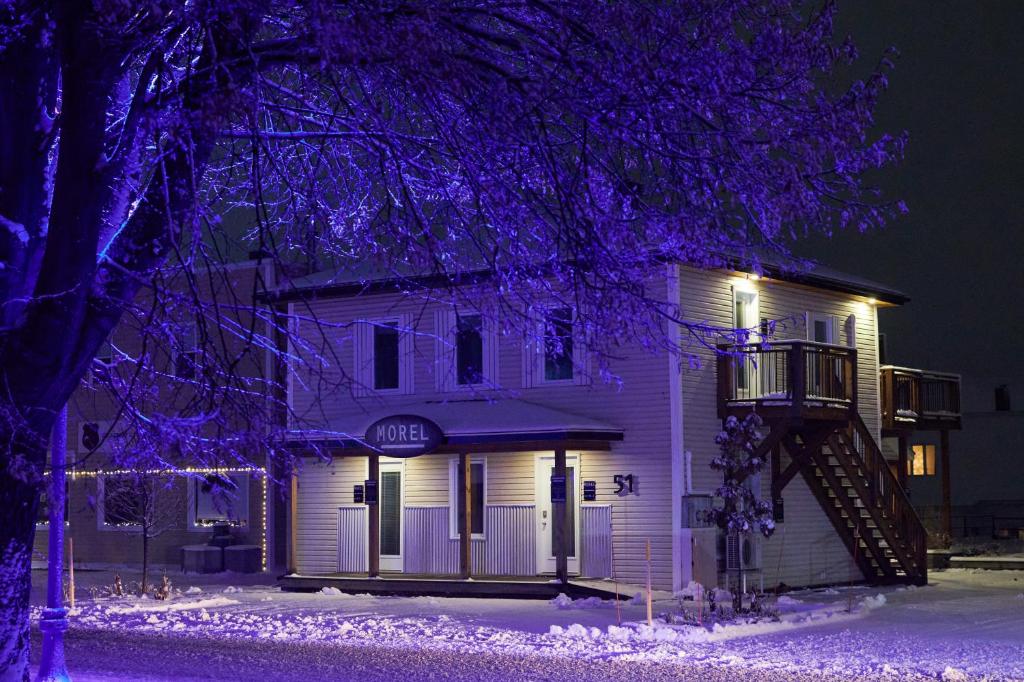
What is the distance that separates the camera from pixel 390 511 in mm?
28219

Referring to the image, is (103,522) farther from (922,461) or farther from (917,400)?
(922,461)

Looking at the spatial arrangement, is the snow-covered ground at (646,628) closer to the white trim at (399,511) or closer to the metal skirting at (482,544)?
the metal skirting at (482,544)

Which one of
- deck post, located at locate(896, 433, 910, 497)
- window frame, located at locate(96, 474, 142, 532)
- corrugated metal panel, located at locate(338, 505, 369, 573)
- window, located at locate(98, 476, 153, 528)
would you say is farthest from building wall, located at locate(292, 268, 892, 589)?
window frame, located at locate(96, 474, 142, 532)

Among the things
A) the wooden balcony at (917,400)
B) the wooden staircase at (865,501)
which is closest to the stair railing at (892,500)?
the wooden staircase at (865,501)

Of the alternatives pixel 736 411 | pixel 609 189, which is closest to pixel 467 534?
pixel 736 411

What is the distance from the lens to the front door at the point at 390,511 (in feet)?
91.6

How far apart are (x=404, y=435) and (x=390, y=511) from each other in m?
3.16

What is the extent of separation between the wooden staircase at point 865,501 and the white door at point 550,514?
3990 mm

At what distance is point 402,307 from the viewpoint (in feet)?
91.9

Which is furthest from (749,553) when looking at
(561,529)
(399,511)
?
(399,511)

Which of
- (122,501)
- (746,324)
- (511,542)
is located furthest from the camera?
(122,501)

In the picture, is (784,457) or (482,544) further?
(784,457)

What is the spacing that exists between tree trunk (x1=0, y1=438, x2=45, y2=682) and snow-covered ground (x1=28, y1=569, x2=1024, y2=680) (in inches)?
317

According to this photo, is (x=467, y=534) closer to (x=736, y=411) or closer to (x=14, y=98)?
(x=736, y=411)
